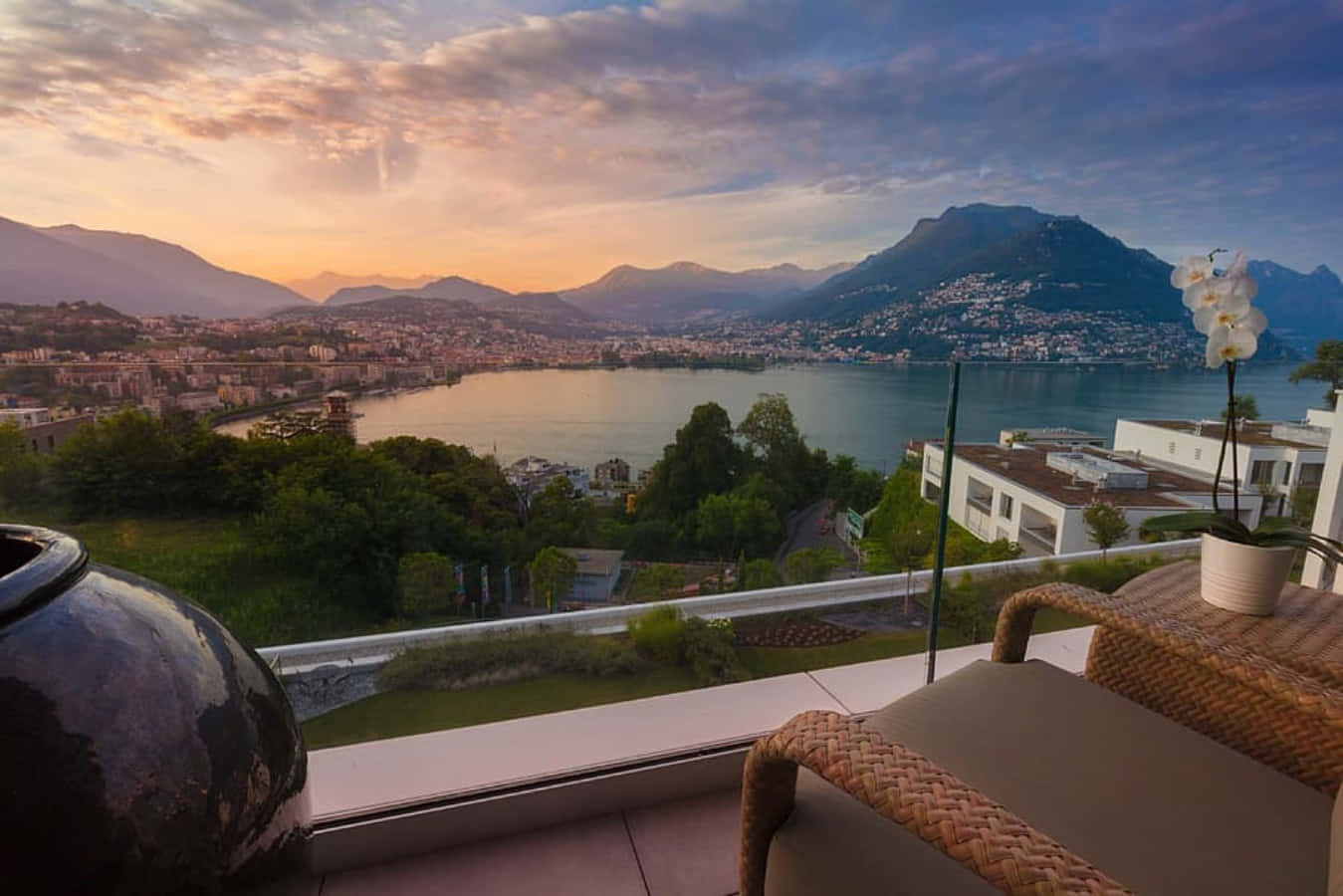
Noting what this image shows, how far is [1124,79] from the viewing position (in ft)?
8.98

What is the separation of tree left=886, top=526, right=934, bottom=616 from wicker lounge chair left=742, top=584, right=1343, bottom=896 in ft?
2.50

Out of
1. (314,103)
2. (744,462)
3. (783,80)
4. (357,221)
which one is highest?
(783,80)

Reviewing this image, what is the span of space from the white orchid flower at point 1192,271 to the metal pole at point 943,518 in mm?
609

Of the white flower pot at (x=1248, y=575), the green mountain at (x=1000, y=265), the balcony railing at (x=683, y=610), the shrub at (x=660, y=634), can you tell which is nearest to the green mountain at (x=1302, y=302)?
the green mountain at (x=1000, y=265)

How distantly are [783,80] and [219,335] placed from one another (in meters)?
2.23

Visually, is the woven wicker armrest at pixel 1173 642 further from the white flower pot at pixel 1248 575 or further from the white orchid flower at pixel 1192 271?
the white orchid flower at pixel 1192 271

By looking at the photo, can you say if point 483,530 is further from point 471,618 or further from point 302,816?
point 302,816

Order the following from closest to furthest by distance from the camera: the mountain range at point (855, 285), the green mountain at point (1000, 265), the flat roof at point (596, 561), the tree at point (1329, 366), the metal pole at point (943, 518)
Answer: the mountain range at point (855, 285)
the flat roof at point (596, 561)
the metal pole at point (943, 518)
the tree at point (1329, 366)
the green mountain at point (1000, 265)

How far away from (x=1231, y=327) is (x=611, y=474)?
1.76 meters

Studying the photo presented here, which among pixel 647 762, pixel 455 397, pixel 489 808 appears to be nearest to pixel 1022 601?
pixel 647 762

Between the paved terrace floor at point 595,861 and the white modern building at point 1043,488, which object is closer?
the paved terrace floor at point 595,861

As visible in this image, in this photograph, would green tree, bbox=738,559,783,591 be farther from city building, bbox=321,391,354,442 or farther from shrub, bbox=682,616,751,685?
city building, bbox=321,391,354,442

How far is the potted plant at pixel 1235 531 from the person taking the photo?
169 cm

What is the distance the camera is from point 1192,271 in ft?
5.84
